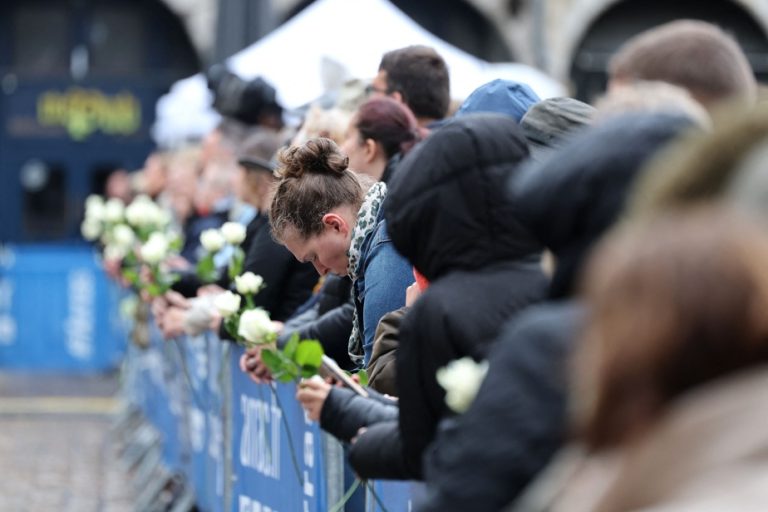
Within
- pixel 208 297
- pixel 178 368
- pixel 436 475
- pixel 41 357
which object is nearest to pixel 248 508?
pixel 208 297

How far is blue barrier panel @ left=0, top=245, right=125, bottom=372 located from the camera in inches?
720

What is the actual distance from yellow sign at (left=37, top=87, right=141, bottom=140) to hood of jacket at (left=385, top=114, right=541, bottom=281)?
2144 centimetres

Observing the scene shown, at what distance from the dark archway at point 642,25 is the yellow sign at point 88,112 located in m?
6.96

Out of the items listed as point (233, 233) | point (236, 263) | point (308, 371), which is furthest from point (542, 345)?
point (236, 263)

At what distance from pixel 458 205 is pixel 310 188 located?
2.04m

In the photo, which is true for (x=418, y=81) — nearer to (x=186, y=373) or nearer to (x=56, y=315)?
(x=186, y=373)

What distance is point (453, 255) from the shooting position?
3.54 meters

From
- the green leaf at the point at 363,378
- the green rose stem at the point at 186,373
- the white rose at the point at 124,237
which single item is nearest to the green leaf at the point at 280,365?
the green leaf at the point at 363,378

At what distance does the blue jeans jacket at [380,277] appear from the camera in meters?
5.41

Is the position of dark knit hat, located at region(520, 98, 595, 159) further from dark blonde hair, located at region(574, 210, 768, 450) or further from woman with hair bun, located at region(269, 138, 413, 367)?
dark blonde hair, located at region(574, 210, 768, 450)

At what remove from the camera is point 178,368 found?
1031 centimetres

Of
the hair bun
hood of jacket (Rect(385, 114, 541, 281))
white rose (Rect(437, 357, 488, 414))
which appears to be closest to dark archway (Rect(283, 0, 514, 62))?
the hair bun

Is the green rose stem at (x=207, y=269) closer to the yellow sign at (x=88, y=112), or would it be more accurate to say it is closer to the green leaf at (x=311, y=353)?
the green leaf at (x=311, y=353)

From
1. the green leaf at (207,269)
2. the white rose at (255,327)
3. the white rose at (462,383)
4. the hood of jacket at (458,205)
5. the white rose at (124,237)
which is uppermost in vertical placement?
the hood of jacket at (458,205)
